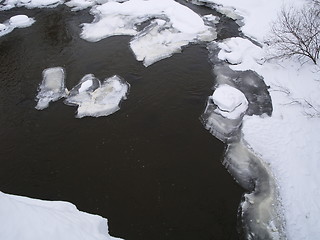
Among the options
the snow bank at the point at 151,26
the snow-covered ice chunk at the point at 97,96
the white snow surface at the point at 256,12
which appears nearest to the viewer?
the snow-covered ice chunk at the point at 97,96

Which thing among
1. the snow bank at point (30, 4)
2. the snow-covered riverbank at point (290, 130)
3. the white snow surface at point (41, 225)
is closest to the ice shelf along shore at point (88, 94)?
the snow-covered riverbank at point (290, 130)

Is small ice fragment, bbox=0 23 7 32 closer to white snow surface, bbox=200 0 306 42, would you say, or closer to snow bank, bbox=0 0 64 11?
snow bank, bbox=0 0 64 11

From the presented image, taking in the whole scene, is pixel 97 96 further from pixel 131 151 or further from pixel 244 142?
pixel 244 142

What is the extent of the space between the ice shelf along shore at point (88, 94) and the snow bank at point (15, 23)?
4930 millimetres

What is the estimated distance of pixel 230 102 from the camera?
359 inches

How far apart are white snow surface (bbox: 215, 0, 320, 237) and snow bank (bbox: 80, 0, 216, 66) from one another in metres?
1.86

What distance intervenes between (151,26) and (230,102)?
6.01 meters

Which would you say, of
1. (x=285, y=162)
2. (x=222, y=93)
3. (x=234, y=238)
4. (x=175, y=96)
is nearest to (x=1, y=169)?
(x=175, y=96)

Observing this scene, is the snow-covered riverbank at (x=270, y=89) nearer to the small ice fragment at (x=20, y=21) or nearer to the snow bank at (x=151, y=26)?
the snow bank at (x=151, y=26)

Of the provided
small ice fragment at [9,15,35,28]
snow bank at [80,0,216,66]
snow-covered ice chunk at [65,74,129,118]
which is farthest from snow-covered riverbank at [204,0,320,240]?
small ice fragment at [9,15,35,28]

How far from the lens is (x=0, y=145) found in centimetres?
842

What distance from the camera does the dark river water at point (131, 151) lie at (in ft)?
22.2

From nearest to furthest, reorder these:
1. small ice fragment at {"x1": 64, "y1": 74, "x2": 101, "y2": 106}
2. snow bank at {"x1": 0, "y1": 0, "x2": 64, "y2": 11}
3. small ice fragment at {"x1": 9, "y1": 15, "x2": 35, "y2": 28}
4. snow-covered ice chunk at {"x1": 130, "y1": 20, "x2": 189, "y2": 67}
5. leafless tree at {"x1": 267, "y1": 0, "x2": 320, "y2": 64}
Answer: small ice fragment at {"x1": 64, "y1": 74, "x2": 101, "y2": 106}
leafless tree at {"x1": 267, "y1": 0, "x2": 320, "y2": 64}
snow-covered ice chunk at {"x1": 130, "y1": 20, "x2": 189, "y2": 67}
small ice fragment at {"x1": 9, "y1": 15, "x2": 35, "y2": 28}
snow bank at {"x1": 0, "y1": 0, "x2": 64, "y2": 11}

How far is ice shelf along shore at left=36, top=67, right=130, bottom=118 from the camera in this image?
9.31 m
